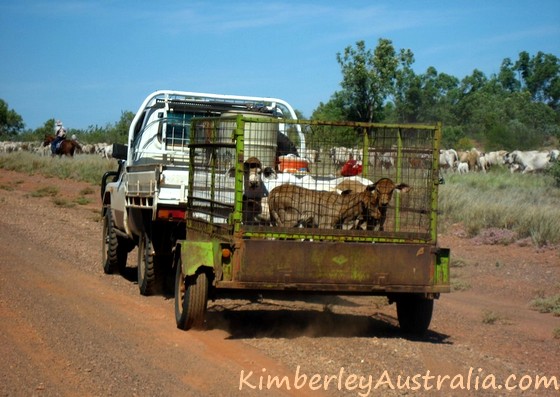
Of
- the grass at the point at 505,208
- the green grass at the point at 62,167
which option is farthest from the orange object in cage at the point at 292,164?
the green grass at the point at 62,167

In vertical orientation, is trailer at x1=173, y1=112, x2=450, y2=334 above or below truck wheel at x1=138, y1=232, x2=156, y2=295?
above

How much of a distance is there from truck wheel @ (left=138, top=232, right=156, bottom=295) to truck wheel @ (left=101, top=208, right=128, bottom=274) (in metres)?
1.66

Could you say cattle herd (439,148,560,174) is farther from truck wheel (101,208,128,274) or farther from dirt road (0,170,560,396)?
truck wheel (101,208,128,274)

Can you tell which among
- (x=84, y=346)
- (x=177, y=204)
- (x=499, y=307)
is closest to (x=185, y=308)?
(x=84, y=346)

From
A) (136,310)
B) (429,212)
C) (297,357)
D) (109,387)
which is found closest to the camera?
(109,387)

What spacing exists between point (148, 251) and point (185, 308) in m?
2.68

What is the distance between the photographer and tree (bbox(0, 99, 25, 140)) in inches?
3762

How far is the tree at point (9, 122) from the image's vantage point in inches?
3762

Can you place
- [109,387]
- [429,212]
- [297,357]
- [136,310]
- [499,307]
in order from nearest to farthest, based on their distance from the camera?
1. [109,387]
2. [297,357]
3. [429,212]
4. [136,310]
5. [499,307]

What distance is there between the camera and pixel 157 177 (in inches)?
428

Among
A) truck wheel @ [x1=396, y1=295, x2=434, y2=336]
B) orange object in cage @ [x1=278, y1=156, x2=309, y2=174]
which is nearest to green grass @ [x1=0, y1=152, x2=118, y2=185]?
A: orange object in cage @ [x1=278, y1=156, x2=309, y2=174]

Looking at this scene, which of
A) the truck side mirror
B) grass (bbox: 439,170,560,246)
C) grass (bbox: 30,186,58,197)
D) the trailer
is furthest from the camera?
grass (bbox: 30,186,58,197)

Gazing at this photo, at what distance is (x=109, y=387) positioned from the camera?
22.4ft

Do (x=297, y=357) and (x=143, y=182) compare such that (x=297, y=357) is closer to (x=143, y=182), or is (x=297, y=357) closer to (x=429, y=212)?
(x=429, y=212)
